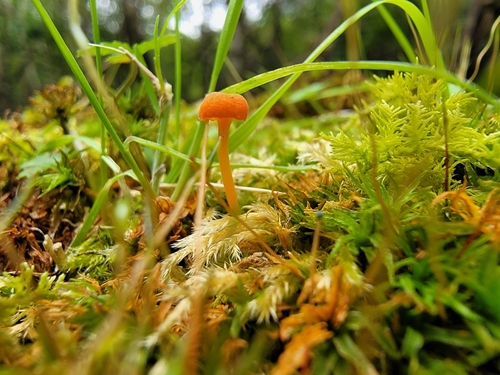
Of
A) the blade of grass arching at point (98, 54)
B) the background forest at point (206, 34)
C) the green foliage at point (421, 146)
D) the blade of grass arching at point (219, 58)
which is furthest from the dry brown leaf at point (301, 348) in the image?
the background forest at point (206, 34)

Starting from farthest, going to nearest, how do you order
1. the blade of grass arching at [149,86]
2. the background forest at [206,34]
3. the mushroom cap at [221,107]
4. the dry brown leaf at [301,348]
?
the background forest at [206,34] < the blade of grass arching at [149,86] < the mushroom cap at [221,107] < the dry brown leaf at [301,348]

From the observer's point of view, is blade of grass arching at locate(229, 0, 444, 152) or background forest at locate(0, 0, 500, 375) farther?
blade of grass arching at locate(229, 0, 444, 152)

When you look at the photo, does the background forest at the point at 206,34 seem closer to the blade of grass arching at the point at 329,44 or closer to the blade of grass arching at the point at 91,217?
the blade of grass arching at the point at 329,44

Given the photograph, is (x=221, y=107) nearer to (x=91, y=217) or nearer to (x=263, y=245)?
(x=263, y=245)

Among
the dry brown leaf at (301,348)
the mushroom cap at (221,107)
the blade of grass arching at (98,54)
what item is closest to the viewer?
the dry brown leaf at (301,348)

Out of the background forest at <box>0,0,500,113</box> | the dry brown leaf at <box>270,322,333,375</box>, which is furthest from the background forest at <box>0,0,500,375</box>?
the background forest at <box>0,0,500,113</box>

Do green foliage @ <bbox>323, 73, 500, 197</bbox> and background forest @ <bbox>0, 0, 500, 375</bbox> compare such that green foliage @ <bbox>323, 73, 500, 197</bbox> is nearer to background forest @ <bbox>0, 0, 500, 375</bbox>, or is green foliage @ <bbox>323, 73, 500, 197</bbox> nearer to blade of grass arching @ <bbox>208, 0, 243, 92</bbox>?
background forest @ <bbox>0, 0, 500, 375</bbox>

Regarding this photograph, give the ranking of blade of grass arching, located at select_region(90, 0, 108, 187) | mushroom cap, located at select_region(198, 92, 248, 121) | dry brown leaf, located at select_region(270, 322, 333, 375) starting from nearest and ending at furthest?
dry brown leaf, located at select_region(270, 322, 333, 375) < mushroom cap, located at select_region(198, 92, 248, 121) < blade of grass arching, located at select_region(90, 0, 108, 187)

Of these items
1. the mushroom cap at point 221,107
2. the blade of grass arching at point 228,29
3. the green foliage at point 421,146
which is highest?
the blade of grass arching at point 228,29

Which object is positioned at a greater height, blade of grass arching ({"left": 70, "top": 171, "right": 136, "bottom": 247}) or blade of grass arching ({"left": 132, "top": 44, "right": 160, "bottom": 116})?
blade of grass arching ({"left": 132, "top": 44, "right": 160, "bottom": 116})

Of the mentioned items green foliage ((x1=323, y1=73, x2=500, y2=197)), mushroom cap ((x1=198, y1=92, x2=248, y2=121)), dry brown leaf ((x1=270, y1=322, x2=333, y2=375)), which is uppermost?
mushroom cap ((x1=198, y1=92, x2=248, y2=121))
